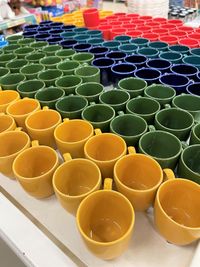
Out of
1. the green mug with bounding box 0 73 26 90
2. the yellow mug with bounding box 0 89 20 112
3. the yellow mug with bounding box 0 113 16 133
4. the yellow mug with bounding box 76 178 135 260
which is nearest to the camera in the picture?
the yellow mug with bounding box 76 178 135 260

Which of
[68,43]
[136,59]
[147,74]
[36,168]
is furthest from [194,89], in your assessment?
[68,43]

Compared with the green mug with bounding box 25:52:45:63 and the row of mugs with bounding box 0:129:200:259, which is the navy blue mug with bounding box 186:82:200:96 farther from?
the green mug with bounding box 25:52:45:63

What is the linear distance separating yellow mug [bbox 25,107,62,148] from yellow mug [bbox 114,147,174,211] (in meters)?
0.20

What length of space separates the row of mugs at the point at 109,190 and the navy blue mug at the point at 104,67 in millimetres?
362

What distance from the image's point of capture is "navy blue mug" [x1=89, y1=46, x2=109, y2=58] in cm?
100

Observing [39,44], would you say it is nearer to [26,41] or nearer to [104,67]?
[26,41]

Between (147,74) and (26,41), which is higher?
(26,41)

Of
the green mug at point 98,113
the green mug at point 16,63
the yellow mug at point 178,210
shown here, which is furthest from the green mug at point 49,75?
the yellow mug at point 178,210

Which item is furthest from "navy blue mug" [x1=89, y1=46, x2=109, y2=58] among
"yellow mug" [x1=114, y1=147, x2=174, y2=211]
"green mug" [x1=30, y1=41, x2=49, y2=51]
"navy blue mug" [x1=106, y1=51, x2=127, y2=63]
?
"yellow mug" [x1=114, y1=147, x2=174, y2=211]

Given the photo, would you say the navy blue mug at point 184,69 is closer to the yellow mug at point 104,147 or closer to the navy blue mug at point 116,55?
the navy blue mug at point 116,55

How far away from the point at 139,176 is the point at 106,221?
0.12 metres

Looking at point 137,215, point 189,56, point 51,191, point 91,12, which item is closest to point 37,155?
point 51,191

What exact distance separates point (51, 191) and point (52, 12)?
218cm

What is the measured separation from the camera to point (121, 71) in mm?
900
